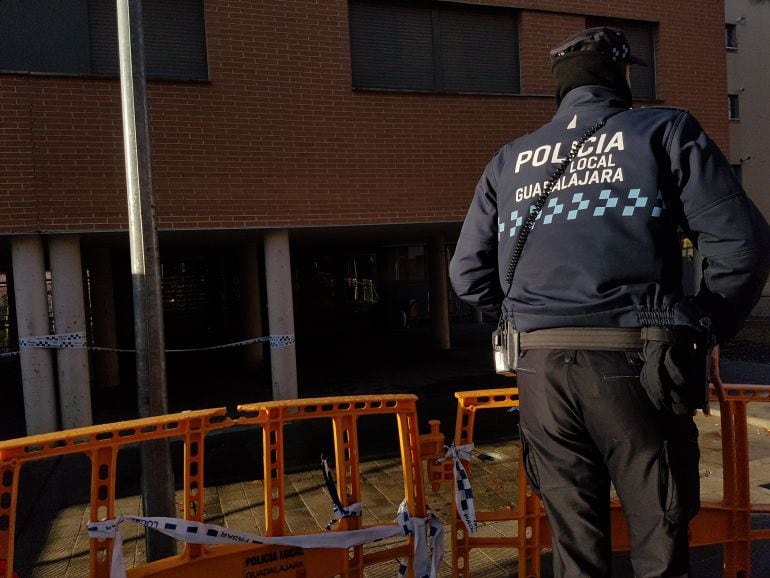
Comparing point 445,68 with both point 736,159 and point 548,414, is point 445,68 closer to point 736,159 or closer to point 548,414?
point 548,414

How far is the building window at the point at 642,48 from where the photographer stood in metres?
9.58

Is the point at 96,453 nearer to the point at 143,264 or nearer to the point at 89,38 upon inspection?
the point at 143,264

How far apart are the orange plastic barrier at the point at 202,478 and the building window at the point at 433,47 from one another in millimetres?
6048

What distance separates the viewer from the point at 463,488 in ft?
10.8

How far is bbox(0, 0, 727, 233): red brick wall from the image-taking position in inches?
273

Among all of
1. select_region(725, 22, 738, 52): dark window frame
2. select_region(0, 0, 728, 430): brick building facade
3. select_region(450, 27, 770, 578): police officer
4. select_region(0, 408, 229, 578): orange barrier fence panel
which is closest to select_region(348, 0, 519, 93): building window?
select_region(0, 0, 728, 430): brick building facade

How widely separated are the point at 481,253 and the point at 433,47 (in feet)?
22.6

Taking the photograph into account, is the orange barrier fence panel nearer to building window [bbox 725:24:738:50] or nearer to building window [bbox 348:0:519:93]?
building window [bbox 348:0:519:93]

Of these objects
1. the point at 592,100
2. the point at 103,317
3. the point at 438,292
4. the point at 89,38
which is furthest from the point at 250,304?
the point at 592,100

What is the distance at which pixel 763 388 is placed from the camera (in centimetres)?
326

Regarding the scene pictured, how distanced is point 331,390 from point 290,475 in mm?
3777

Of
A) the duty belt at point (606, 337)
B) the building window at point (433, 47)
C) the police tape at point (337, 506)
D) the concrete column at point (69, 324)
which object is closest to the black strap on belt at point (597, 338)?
the duty belt at point (606, 337)

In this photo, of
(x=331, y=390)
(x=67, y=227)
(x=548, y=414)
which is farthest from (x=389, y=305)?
(x=548, y=414)

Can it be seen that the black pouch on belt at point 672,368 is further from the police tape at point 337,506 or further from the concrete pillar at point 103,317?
the concrete pillar at point 103,317
